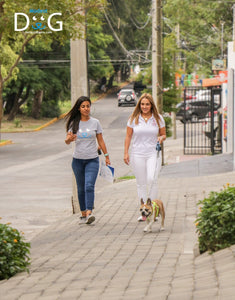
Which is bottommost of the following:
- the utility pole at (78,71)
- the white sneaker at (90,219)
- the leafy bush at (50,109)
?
the leafy bush at (50,109)

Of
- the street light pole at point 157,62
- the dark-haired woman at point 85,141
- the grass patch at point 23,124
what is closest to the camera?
the dark-haired woman at point 85,141

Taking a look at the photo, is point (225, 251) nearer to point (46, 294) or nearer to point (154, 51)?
point (46, 294)

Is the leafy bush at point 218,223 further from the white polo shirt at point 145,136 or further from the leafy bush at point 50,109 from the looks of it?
the leafy bush at point 50,109

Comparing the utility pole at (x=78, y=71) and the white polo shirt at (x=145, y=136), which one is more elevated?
the utility pole at (x=78, y=71)

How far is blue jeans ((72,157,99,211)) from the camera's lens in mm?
9562

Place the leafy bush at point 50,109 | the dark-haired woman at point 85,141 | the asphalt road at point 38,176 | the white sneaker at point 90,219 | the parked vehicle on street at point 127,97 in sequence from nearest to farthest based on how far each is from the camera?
the dark-haired woman at point 85,141 < the white sneaker at point 90,219 < the asphalt road at point 38,176 < the parked vehicle on street at point 127,97 < the leafy bush at point 50,109

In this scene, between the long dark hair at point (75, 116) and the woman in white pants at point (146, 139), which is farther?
the long dark hair at point (75, 116)

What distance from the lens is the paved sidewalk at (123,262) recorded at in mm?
5258

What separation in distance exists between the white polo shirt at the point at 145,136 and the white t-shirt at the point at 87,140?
784 millimetres

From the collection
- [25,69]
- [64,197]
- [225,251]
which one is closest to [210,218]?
[225,251]

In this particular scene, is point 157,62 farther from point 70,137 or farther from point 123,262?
point 123,262

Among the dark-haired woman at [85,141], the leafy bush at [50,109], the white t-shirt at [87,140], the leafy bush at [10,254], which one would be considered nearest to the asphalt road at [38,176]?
the dark-haired woman at [85,141]

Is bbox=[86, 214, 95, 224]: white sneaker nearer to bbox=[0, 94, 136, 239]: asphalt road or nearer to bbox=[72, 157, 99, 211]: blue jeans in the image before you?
bbox=[72, 157, 99, 211]: blue jeans

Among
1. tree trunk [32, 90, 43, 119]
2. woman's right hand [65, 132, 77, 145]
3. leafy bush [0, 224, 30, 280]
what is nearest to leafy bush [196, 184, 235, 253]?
leafy bush [0, 224, 30, 280]
